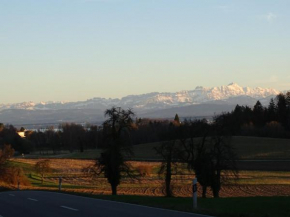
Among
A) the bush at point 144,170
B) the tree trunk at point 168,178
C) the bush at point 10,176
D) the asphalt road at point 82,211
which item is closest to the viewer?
the asphalt road at point 82,211

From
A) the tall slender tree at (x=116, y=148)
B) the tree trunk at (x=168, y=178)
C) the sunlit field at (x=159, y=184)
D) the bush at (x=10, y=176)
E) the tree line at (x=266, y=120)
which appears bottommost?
the sunlit field at (x=159, y=184)

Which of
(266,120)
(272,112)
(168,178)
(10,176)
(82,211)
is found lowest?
(10,176)

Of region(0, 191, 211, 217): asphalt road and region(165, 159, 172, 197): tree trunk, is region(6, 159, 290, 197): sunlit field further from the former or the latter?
region(0, 191, 211, 217): asphalt road

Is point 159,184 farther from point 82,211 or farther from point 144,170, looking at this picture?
point 82,211

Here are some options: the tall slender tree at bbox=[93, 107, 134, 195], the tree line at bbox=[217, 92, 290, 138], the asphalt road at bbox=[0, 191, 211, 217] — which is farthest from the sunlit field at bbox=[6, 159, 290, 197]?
the tree line at bbox=[217, 92, 290, 138]

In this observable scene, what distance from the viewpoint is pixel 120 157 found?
41.8 m

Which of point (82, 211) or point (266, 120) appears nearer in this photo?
point (82, 211)

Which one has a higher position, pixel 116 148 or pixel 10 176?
pixel 116 148

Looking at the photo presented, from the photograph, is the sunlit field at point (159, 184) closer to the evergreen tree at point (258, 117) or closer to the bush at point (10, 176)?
the bush at point (10, 176)

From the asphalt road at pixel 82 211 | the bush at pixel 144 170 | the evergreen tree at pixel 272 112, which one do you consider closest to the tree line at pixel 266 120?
the evergreen tree at pixel 272 112

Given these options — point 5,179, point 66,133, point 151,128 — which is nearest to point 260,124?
point 151,128

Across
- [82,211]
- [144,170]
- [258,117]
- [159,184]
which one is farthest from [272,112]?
[82,211]

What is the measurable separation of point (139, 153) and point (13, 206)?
9481 centimetres

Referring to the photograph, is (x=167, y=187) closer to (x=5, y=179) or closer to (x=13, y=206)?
(x=13, y=206)
